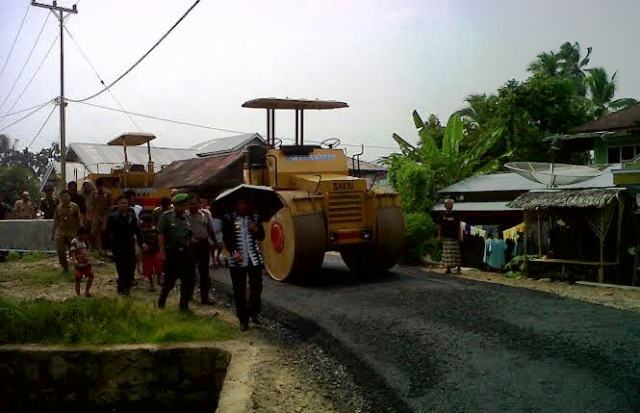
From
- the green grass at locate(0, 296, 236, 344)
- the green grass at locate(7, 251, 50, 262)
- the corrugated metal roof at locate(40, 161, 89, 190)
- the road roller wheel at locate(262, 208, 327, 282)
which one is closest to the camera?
the green grass at locate(0, 296, 236, 344)

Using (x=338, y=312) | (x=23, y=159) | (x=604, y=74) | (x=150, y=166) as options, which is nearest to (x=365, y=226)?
(x=338, y=312)

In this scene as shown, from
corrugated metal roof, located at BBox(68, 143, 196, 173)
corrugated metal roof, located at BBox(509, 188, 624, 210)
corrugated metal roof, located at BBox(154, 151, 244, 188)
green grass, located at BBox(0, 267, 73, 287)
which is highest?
corrugated metal roof, located at BBox(68, 143, 196, 173)

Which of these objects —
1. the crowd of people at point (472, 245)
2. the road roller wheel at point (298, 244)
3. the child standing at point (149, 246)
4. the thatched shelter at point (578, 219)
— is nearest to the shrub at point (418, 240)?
the crowd of people at point (472, 245)

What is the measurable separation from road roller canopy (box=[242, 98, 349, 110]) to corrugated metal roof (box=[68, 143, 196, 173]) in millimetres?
19316

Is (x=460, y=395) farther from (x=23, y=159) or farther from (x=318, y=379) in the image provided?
(x=23, y=159)

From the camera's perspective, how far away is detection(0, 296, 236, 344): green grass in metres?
6.88

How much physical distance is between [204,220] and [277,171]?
2541mm

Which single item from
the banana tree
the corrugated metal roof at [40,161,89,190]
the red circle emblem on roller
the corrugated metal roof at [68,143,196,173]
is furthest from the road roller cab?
the corrugated metal roof at [40,161,89,190]

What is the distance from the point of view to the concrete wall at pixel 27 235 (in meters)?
14.6

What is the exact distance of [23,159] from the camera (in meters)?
60.7

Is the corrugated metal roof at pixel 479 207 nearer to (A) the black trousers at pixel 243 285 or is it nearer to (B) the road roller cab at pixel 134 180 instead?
(B) the road roller cab at pixel 134 180

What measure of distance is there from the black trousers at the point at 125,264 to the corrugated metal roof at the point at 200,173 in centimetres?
1098

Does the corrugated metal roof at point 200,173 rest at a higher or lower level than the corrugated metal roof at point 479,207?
higher

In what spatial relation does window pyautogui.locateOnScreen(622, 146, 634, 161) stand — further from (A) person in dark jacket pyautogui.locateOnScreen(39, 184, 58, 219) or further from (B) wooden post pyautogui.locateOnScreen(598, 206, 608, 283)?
(A) person in dark jacket pyautogui.locateOnScreen(39, 184, 58, 219)
